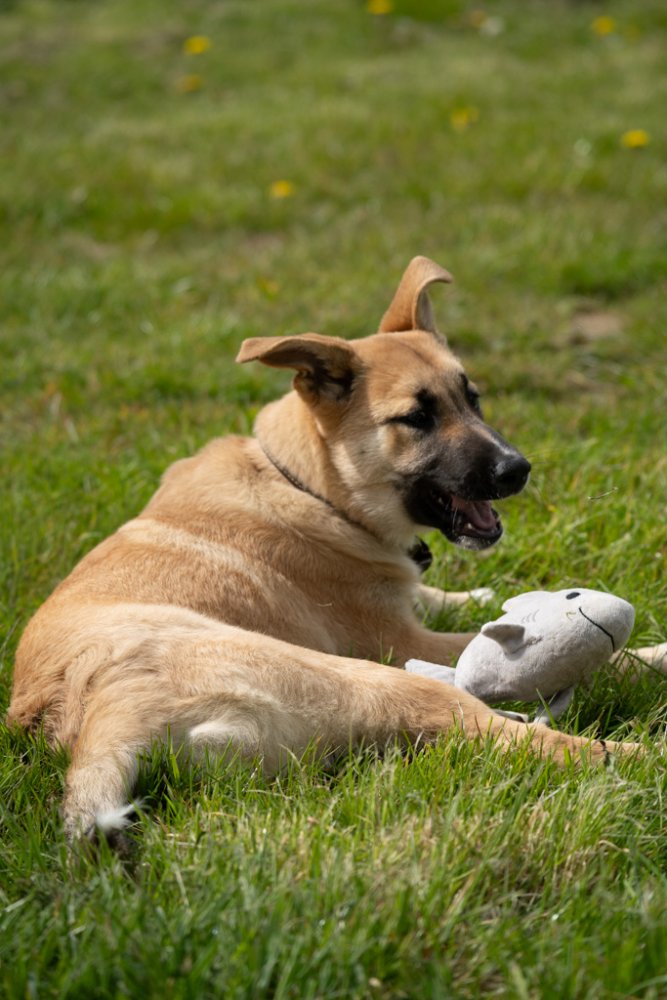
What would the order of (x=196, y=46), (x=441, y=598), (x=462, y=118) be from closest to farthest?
1. (x=441, y=598)
2. (x=462, y=118)
3. (x=196, y=46)

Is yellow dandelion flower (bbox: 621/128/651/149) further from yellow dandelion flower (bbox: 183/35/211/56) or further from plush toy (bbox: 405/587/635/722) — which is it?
plush toy (bbox: 405/587/635/722)

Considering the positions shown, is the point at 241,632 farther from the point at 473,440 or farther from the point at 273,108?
the point at 273,108

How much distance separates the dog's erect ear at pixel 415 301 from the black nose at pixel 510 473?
37.4 inches

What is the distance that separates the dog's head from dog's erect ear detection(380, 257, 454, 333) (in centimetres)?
40

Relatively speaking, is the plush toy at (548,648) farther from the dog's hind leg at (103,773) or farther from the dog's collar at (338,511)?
the dog's hind leg at (103,773)

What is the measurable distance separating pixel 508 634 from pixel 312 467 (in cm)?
117

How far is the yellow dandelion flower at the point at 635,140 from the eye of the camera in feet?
28.5

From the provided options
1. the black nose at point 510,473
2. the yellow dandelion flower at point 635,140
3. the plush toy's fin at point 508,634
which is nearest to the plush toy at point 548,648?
the plush toy's fin at point 508,634

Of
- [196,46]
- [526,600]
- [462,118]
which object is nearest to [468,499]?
[526,600]

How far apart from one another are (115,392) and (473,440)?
2.81 meters

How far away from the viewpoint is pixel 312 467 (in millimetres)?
4039

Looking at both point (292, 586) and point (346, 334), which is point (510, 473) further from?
point (346, 334)

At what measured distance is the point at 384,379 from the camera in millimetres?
4031

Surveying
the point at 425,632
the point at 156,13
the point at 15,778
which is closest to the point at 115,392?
the point at 425,632
